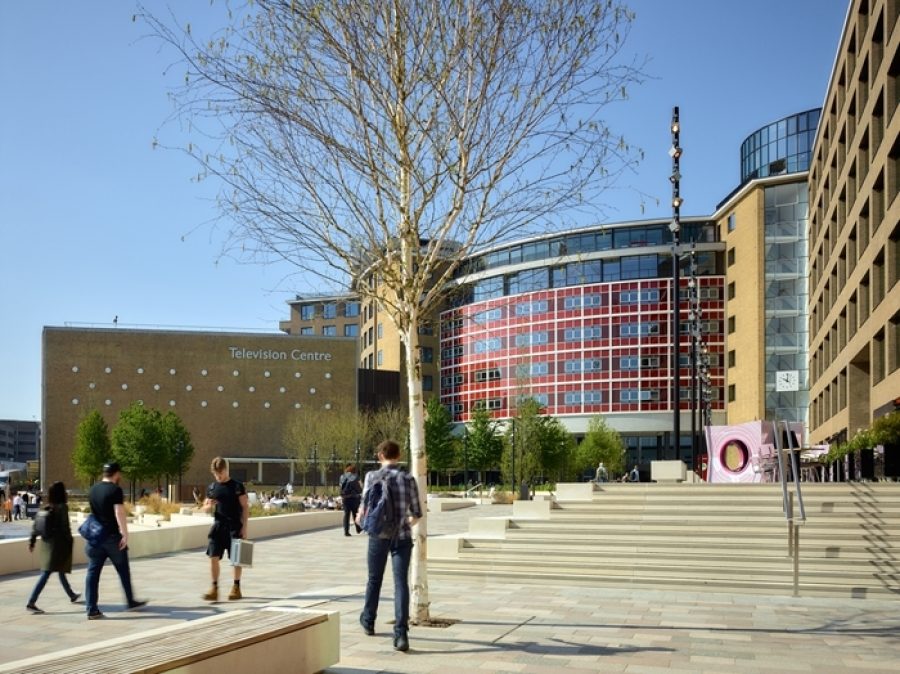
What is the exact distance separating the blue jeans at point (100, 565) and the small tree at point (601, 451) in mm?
65706

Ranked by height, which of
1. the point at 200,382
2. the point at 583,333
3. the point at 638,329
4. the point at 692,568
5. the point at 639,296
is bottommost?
the point at 692,568

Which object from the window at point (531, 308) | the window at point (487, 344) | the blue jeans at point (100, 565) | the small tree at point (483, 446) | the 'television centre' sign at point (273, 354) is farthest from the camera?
the window at point (487, 344)

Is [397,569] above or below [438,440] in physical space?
above

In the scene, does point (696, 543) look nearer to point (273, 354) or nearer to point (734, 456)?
point (734, 456)

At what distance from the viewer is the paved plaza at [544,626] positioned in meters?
8.38

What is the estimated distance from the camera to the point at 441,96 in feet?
34.9

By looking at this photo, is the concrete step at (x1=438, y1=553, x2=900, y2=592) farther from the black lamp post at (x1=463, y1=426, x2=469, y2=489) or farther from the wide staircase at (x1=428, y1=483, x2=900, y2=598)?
the black lamp post at (x1=463, y1=426, x2=469, y2=489)

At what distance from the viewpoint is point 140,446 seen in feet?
215

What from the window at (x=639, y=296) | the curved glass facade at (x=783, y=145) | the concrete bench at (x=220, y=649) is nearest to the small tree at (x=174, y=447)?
the window at (x=639, y=296)

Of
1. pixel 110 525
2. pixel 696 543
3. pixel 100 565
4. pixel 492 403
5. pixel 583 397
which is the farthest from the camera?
pixel 492 403

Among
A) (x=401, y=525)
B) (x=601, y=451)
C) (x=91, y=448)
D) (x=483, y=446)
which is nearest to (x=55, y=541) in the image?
(x=401, y=525)

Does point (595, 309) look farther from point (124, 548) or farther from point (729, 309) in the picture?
point (124, 548)

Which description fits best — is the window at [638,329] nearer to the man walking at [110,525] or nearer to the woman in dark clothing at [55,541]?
the woman in dark clothing at [55,541]

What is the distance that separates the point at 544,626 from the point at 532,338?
80.5 metres
